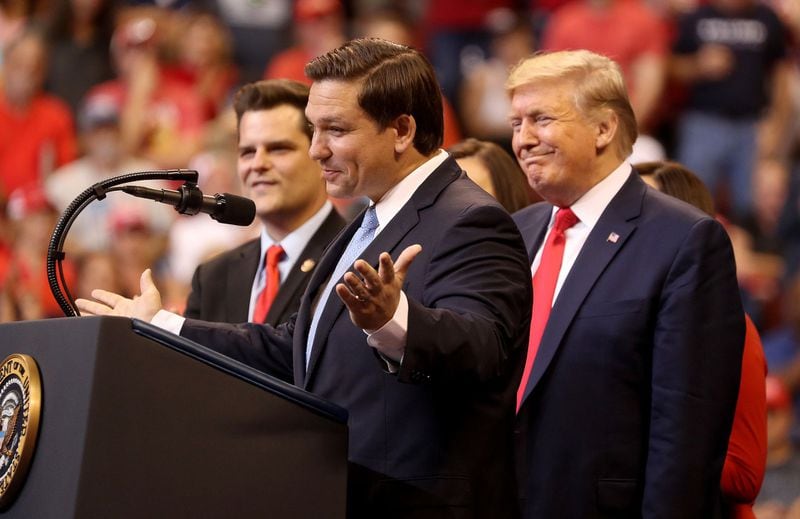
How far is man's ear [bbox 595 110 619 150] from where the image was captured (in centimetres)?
326

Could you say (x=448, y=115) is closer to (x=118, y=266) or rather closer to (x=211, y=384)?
(x=118, y=266)

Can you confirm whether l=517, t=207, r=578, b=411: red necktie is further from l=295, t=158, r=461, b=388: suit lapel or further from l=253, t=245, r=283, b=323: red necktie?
l=253, t=245, r=283, b=323: red necktie

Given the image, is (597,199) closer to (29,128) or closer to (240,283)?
(240,283)

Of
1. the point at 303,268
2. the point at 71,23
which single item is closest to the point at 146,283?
the point at 303,268

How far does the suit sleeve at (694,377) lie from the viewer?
2.84 meters

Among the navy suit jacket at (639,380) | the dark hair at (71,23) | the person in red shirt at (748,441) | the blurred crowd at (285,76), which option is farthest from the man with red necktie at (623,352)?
the dark hair at (71,23)

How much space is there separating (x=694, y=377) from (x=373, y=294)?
1008mm

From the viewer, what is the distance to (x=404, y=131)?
8.50 feet

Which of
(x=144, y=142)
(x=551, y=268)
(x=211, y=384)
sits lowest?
(x=211, y=384)

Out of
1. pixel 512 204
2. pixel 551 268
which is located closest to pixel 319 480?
pixel 551 268

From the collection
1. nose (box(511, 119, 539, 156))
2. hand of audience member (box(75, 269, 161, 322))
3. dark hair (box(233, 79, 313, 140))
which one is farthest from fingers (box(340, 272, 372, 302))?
dark hair (box(233, 79, 313, 140))

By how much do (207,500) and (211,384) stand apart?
193 mm

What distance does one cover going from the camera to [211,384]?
223 cm

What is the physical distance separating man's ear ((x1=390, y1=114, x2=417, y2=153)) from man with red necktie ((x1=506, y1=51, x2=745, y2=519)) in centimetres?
69
